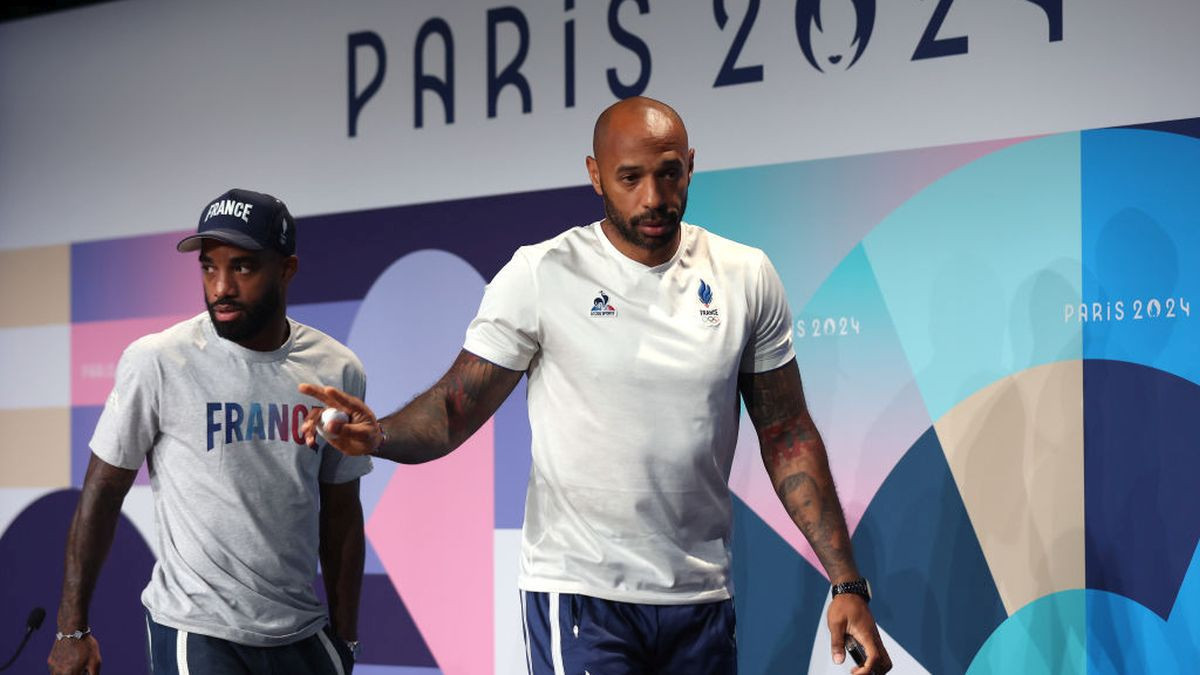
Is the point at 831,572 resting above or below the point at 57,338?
below

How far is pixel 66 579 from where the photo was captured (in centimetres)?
292

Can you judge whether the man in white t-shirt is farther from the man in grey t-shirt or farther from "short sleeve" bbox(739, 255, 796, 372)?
the man in grey t-shirt

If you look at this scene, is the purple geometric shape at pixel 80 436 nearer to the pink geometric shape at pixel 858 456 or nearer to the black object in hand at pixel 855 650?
the pink geometric shape at pixel 858 456

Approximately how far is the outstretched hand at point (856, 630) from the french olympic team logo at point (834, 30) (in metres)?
1.96

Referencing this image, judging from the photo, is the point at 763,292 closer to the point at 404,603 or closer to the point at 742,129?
the point at 742,129

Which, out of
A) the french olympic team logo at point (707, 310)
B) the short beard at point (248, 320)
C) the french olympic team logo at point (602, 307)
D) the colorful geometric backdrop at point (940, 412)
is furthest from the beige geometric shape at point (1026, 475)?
the short beard at point (248, 320)

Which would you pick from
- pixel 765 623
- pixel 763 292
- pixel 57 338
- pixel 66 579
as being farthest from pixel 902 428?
pixel 57 338

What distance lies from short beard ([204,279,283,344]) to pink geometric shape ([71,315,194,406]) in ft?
7.49

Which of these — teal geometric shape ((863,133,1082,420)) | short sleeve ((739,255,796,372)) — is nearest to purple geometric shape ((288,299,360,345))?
teal geometric shape ((863,133,1082,420))

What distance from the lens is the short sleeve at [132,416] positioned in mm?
2916

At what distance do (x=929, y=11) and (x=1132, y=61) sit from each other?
1.86 ft

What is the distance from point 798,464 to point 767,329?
0.86 ft

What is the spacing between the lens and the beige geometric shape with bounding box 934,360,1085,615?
3.49m

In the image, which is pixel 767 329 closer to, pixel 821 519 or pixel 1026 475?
pixel 821 519
